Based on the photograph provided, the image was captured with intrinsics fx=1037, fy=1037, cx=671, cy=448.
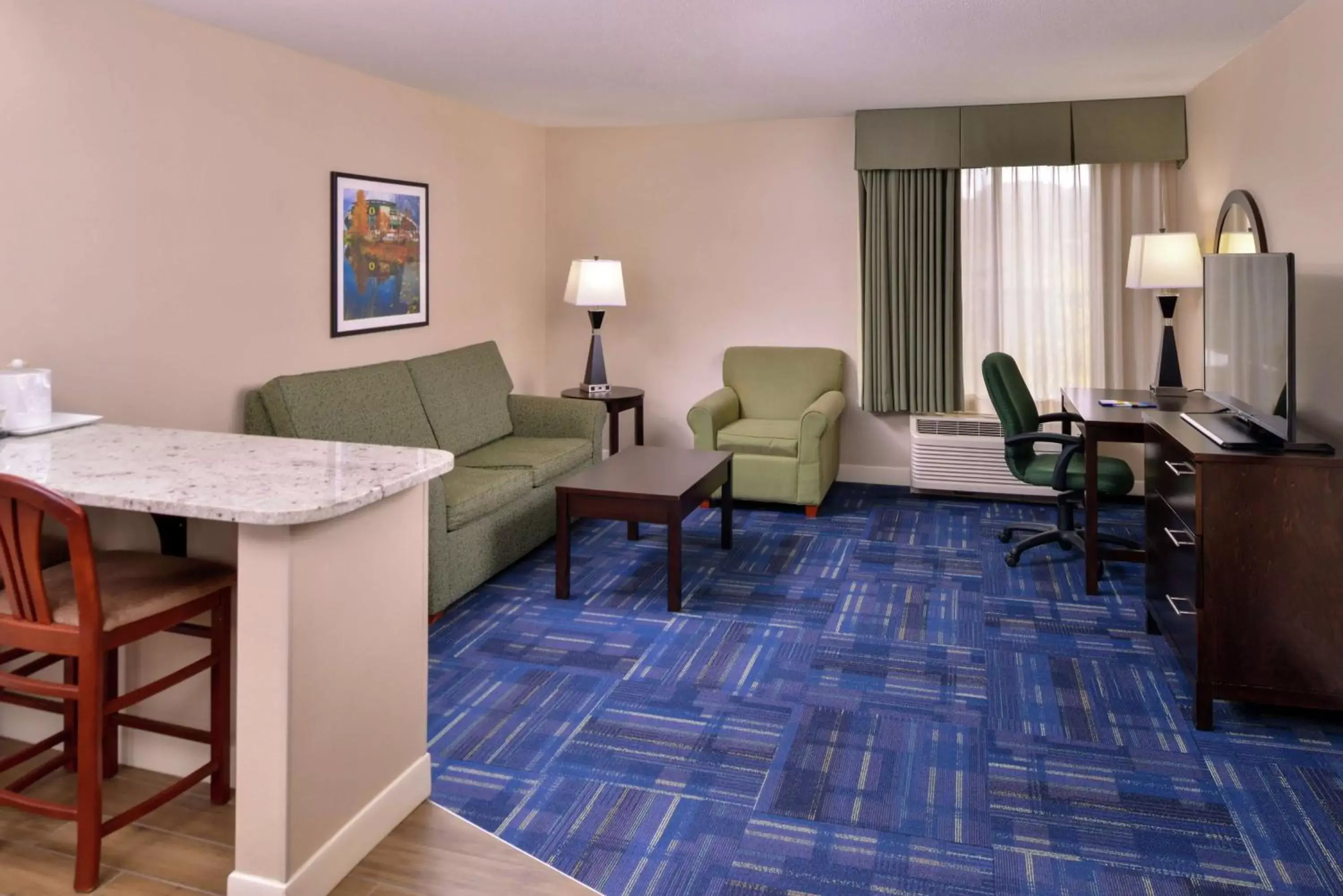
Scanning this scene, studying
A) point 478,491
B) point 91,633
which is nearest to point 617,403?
point 478,491

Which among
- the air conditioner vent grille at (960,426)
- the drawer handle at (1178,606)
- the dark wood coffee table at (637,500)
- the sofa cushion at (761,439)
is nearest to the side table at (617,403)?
the sofa cushion at (761,439)

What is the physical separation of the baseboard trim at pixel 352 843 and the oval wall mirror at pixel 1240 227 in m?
3.28

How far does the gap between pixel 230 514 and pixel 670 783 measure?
1.31m

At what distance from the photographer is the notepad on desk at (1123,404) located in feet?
14.0

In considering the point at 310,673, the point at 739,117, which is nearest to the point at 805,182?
the point at 739,117

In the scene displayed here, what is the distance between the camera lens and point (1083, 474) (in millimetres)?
4422

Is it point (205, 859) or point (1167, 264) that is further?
point (1167, 264)

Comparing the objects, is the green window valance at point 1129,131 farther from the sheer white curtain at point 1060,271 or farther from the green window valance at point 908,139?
the green window valance at point 908,139

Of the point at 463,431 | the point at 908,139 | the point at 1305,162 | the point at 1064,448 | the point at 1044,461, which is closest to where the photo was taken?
the point at 1305,162

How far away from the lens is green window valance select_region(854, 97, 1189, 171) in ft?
17.2

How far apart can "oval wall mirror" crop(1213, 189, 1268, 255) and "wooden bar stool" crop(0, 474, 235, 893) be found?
11.7ft

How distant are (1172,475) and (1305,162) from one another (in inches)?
47.4

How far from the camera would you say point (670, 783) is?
2639 mm

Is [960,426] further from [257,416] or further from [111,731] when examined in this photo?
[111,731]
